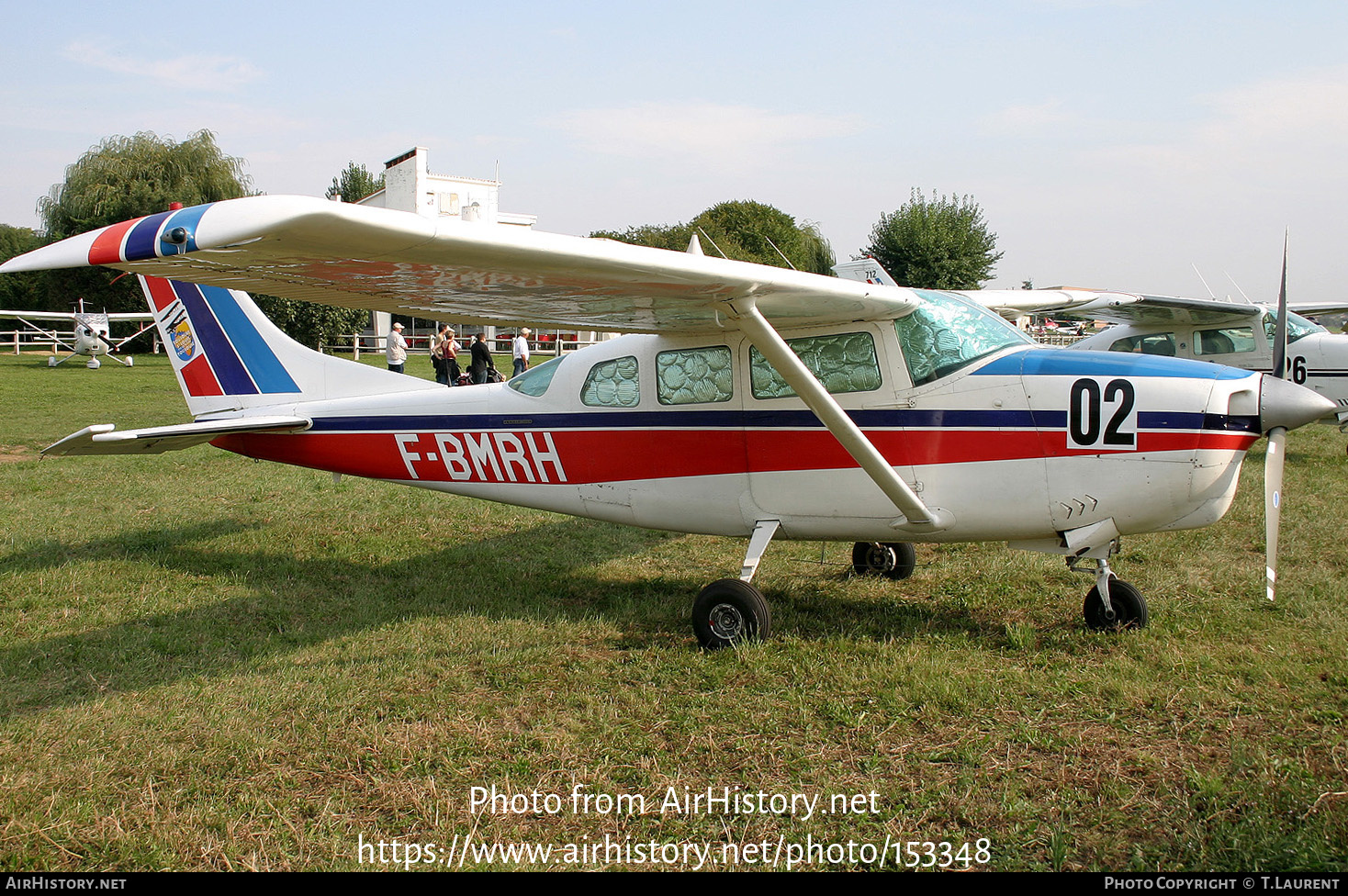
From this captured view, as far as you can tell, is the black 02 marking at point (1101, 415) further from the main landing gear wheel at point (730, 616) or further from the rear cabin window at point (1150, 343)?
the rear cabin window at point (1150, 343)

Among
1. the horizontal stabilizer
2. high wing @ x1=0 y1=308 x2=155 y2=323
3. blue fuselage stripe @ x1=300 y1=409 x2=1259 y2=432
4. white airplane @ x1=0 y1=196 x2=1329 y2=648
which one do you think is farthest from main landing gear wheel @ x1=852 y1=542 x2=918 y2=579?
high wing @ x1=0 y1=308 x2=155 y2=323

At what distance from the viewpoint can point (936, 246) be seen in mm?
44812

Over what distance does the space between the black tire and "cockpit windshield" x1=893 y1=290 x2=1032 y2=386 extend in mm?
1583

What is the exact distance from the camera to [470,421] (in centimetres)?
657

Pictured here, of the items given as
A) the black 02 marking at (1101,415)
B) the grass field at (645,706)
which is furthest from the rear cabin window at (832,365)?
the grass field at (645,706)

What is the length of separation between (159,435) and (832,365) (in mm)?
4590

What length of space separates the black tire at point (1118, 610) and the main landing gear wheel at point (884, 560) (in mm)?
1604

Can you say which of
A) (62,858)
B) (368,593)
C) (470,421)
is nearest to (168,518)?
(368,593)

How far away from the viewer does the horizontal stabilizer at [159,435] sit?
17.9 ft

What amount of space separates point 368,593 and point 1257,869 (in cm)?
546

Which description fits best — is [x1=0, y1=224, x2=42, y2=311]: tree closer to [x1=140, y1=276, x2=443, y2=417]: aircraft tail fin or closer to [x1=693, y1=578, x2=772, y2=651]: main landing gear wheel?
[x1=140, y1=276, x2=443, y2=417]: aircraft tail fin

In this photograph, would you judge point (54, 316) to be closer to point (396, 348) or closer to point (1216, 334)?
point (396, 348)

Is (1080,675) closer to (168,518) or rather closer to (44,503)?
(168,518)

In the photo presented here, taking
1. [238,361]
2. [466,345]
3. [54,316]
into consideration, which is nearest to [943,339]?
[238,361]
